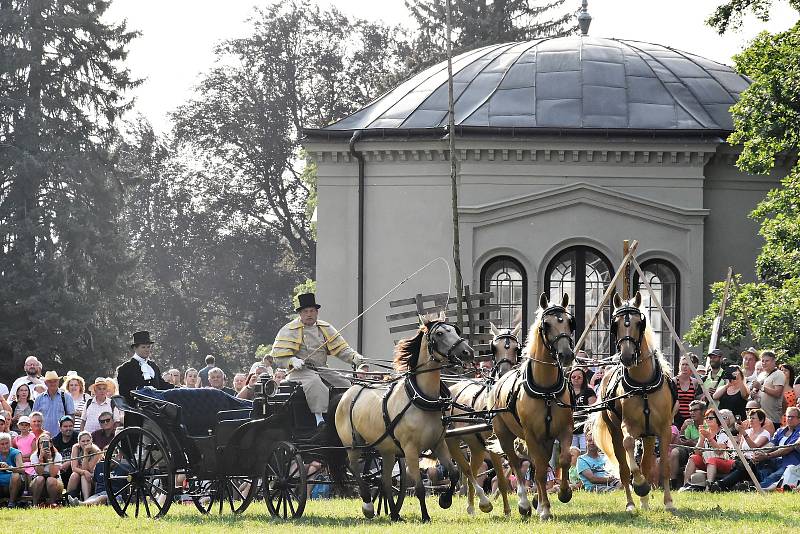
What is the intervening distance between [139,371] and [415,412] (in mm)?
4382

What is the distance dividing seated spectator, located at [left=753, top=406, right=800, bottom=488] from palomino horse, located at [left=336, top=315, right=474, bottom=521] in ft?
15.2

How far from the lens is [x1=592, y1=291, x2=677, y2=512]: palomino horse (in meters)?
13.0

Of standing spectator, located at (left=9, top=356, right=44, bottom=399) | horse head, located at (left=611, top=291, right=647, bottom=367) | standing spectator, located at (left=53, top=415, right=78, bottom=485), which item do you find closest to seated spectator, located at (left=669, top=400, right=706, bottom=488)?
horse head, located at (left=611, top=291, right=647, bottom=367)

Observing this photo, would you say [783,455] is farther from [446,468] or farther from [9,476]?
[9,476]

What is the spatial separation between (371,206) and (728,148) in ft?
23.0

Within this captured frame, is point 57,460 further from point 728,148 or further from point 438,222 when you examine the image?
point 728,148

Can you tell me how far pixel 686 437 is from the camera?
55.9 ft

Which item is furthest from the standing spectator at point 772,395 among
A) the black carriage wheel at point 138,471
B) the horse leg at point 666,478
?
the black carriage wheel at point 138,471

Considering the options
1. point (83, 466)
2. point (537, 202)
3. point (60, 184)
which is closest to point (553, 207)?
point (537, 202)

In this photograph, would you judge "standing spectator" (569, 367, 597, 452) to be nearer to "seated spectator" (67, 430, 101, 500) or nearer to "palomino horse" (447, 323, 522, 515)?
"palomino horse" (447, 323, 522, 515)

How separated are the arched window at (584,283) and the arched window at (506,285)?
537 millimetres

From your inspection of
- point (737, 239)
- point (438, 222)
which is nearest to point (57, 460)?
point (438, 222)

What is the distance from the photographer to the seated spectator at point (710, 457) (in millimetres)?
16438

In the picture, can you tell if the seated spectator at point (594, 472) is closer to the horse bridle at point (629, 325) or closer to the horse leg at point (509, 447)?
the horse leg at point (509, 447)
